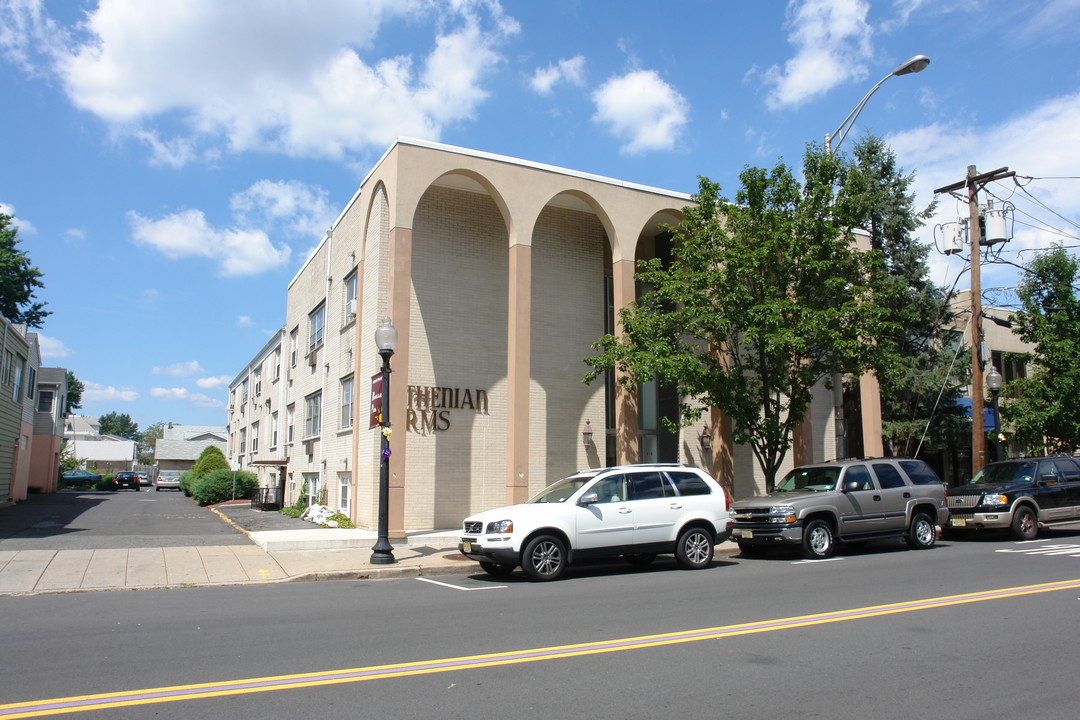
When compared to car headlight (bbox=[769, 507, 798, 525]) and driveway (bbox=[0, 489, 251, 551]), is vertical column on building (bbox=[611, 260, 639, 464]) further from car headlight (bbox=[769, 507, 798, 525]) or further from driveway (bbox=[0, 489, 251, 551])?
driveway (bbox=[0, 489, 251, 551])

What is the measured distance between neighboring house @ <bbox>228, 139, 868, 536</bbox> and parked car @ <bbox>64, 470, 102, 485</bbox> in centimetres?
3838

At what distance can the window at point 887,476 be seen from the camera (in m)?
15.5

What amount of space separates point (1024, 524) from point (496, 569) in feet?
39.8

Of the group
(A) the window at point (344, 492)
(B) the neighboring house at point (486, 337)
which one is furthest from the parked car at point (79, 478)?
(A) the window at point (344, 492)

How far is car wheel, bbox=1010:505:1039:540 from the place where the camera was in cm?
1706

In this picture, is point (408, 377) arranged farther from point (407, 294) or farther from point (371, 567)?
point (371, 567)

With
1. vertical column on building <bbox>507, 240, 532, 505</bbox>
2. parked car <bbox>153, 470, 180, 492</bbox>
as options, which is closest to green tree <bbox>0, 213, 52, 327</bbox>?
parked car <bbox>153, 470, 180, 492</bbox>

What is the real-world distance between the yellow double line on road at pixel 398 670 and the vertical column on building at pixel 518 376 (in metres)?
9.80

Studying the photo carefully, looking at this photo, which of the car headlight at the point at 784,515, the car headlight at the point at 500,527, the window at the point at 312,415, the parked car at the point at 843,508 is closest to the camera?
the car headlight at the point at 500,527

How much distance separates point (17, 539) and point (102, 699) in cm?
1280

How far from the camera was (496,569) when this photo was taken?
13188mm

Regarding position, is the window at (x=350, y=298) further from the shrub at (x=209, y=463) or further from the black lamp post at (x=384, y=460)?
the shrub at (x=209, y=463)

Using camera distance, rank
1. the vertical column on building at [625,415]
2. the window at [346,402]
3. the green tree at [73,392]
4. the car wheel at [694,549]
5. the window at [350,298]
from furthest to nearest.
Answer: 1. the green tree at [73,392]
2. the window at [350,298]
3. the window at [346,402]
4. the vertical column on building at [625,415]
5. the car wheel at [694,549]

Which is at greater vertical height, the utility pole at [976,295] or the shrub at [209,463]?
the utility pole at [976,295]
